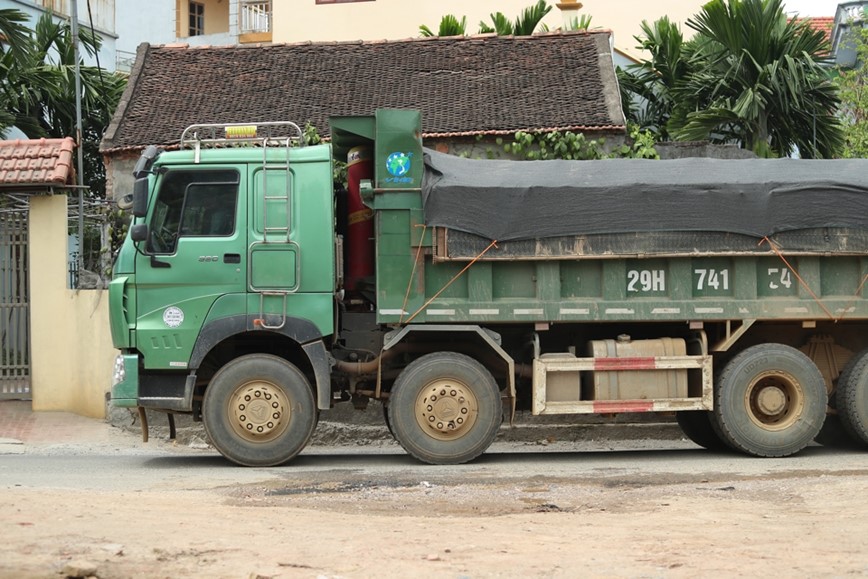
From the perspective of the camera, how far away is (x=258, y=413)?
11.1m

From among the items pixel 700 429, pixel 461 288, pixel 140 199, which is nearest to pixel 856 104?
pixel 700 429

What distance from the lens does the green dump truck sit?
1111 cm

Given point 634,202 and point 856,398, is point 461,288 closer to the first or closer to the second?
point 634,202

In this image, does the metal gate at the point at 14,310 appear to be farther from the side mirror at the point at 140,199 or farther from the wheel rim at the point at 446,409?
the wheel rim at the point at 446,409

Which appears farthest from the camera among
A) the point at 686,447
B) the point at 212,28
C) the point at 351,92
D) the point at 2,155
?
the point at 212,28

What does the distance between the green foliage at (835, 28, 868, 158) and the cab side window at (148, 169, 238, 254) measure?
11.2m

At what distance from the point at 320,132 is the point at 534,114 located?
3.14 m

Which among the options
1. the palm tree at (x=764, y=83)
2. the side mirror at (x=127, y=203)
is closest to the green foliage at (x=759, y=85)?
the palm tree at (x=764, y=83)

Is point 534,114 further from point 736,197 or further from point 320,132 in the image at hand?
point 736,197

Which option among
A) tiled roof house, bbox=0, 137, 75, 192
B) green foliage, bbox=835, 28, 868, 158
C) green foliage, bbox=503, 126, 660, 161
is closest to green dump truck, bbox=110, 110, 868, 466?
tiled roof house, bbox=0, 137, 75, 192

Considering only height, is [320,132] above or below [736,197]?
above

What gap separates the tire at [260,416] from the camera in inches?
436

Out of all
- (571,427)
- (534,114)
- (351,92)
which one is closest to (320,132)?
(351,92)

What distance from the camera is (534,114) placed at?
17891mm
